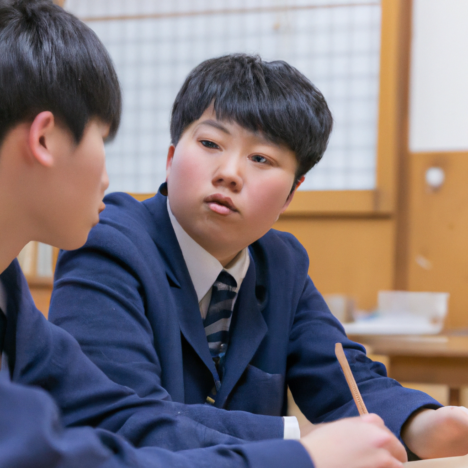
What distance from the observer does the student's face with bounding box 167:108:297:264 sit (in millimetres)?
731

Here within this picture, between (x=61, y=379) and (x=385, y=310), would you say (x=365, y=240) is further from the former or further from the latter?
(x=61, y=379)

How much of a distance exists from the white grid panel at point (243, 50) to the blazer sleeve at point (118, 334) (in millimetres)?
1696

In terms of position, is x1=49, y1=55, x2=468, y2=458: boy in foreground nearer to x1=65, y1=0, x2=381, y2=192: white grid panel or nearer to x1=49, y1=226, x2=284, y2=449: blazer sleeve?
x1=49, y1=226, x2=284, y2=449: blazer sleeve

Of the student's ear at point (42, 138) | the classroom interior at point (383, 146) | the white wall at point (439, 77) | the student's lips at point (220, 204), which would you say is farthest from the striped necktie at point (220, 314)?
the white wall at point (439, 77)

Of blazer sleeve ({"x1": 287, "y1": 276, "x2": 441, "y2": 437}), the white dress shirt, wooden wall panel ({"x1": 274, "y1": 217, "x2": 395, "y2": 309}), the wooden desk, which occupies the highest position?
the white dress shirt

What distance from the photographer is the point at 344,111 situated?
2320 millimetres

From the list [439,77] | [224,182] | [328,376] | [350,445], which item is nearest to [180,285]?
[224,182]

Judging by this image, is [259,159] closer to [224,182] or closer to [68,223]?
[224,182]

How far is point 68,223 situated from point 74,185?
0.04m

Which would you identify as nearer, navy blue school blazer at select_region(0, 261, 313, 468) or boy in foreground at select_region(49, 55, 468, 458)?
navy blue school blazer at select_region(0, 261, 313, 468)

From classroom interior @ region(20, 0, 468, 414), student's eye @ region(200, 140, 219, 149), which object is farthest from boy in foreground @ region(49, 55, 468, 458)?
classroom interior @ region(20, 0, 468, 414)

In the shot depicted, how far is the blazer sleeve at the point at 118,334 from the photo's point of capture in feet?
1.94

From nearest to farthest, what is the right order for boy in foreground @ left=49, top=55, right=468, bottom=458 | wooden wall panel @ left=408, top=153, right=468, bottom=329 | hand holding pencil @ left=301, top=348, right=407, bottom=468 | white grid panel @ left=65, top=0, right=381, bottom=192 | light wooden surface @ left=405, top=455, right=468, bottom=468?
hand holding pencil @ left=301, top=348, right=407, bottom=468 < light wooden surface @ left=405, top=455, right=468, bottom=468 < boy in foreground @ left=49, top=55, right=468, bottom=458 < wooden wall panel @ left=408, top=153, right=468, bottom=329 < white grid panel @ left=65, top=0, right=381, bottom=192

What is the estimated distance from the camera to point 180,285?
29.7 inches
